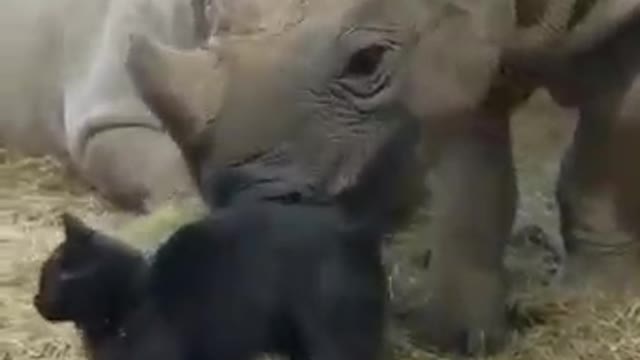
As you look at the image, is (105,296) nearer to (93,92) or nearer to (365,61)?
(365,61)

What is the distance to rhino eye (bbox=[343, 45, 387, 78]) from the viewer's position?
1.48 meters

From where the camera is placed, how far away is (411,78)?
1.50 metres

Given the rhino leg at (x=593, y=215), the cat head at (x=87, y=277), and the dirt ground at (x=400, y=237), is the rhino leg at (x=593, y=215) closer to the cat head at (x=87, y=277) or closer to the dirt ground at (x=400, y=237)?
the dirt ground at (x=400, y=237)

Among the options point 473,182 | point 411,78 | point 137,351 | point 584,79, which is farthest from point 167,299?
point 584,79

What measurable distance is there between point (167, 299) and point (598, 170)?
586 millimetres

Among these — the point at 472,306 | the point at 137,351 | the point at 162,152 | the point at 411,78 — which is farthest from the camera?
the point at 162,152

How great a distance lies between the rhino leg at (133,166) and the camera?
1.92 meters

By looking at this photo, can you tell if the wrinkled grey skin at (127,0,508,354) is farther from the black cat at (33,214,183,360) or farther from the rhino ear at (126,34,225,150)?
the black cat at (33,214,183,360)

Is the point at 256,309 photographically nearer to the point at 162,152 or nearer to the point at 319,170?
the point at 319,170

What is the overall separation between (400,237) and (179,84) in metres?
0.38

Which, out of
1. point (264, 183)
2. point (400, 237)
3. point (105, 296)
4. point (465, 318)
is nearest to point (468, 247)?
point (465, 318)

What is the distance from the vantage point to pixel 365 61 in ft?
4.90

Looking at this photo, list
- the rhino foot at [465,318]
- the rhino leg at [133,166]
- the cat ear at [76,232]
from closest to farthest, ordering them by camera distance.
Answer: the cat ear at [76,232] → the rhino foot at [465,318] → the rhino leg at [133,166]

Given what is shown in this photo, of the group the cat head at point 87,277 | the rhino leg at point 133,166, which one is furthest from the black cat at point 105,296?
the rhino leg at point 133,166
